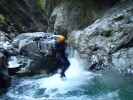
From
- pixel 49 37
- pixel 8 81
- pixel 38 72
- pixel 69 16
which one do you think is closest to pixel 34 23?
pixel 69 16

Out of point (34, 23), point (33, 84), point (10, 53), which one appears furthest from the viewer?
point (34, 23)

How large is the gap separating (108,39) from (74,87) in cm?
476

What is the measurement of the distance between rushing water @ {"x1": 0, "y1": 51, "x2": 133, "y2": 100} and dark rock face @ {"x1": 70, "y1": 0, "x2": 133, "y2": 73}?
3.16ft

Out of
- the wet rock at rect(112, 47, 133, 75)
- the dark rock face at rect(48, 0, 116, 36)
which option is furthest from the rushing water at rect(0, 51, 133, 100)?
the dark rock face at rect(48, 0, 116, 36)

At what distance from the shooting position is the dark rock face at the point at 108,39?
19406 mm

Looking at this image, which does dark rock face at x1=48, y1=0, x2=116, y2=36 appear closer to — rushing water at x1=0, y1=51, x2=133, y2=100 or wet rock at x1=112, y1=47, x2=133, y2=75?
wet rock at x1=112, y1=47, x2=133, y2=75

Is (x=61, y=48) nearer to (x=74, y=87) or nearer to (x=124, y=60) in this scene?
(x=74, y=87)

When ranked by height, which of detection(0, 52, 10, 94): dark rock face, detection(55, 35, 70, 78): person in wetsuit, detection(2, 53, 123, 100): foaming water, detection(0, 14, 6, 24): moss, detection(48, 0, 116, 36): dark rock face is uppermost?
detection(0, 14, 6, 24): moss

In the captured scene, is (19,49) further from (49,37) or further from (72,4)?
(72,4)

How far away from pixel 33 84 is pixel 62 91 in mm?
2320

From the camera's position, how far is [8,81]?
1809 centimetres

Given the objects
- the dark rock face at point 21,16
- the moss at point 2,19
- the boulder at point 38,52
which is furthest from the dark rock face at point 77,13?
the moss at point 2,19

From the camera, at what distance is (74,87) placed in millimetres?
16828

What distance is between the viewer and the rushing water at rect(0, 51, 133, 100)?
15.2m
